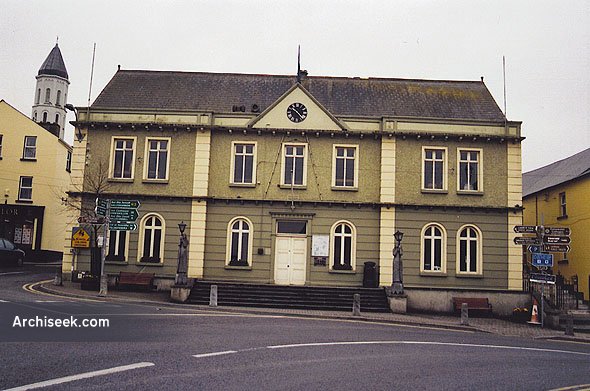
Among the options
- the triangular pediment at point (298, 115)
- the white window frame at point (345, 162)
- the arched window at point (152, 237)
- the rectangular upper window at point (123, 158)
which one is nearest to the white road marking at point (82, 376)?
the arched window at point (152, 237)

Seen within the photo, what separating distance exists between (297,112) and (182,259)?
334 inches

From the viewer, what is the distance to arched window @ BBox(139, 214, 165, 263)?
27172 mm

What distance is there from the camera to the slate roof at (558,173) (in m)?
30.9

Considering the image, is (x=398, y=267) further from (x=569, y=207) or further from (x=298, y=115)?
(x=569, y=207)

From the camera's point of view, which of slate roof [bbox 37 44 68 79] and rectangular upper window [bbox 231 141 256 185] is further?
slate roof [bbox 37 44 68 79]

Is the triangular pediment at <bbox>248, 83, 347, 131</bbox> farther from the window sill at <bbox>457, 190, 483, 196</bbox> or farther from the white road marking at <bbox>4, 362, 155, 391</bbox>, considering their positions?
the white road marking at <bbox>4, 362, 155, 391</bbox>

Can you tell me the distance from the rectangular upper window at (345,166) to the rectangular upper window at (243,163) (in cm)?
372

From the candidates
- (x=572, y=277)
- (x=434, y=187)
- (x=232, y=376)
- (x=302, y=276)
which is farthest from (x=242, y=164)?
(x=232, y=376)

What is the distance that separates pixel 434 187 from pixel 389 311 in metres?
6.66

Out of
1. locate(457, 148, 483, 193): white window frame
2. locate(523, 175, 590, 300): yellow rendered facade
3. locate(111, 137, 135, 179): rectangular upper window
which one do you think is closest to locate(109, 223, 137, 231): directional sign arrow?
locate(111, 137, 135, 179): rectangular upper window

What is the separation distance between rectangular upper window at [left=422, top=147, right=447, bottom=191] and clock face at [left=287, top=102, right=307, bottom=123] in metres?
5.71

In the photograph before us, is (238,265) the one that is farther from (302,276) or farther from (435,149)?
(435,149)

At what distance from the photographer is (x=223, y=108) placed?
29250 mm

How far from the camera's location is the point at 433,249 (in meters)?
27.0
